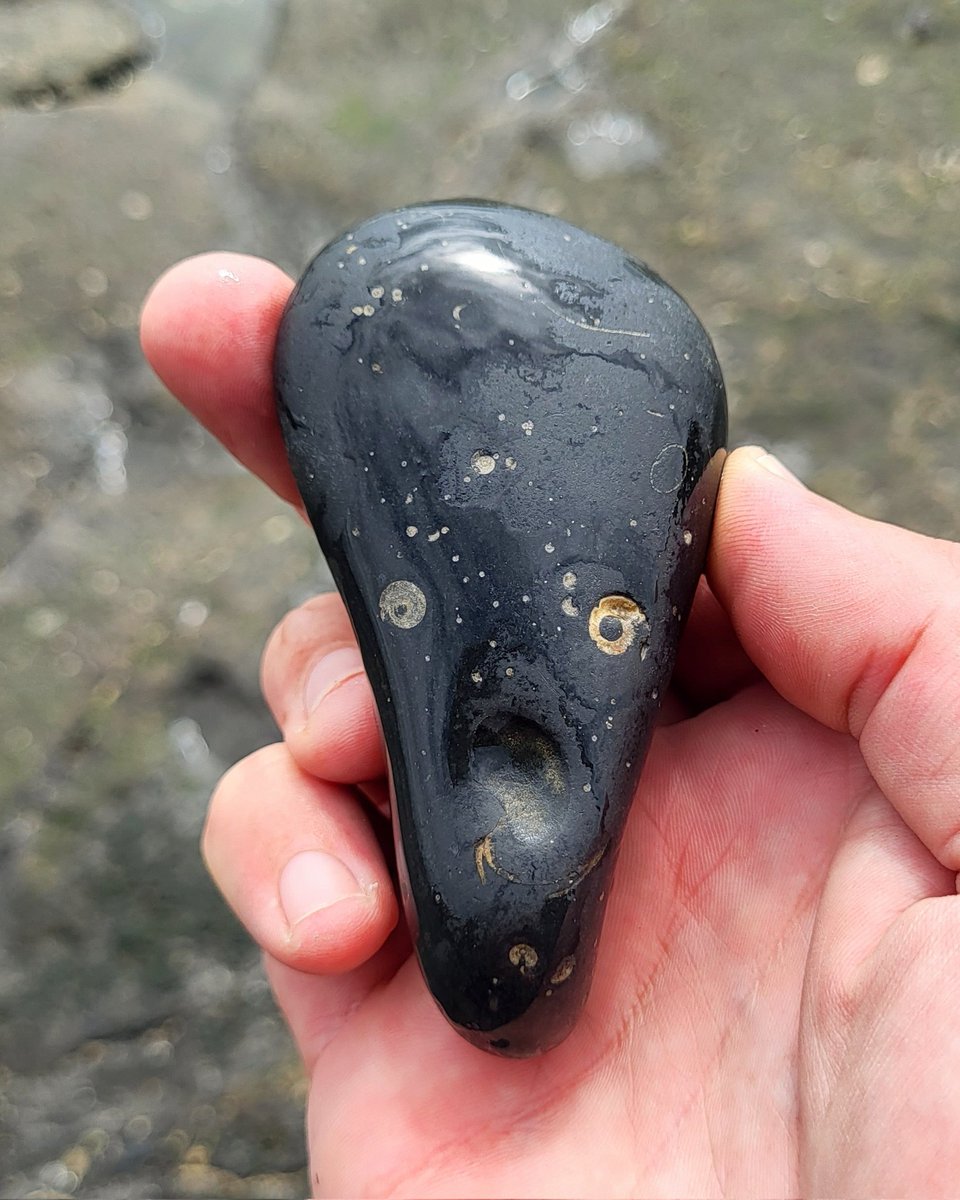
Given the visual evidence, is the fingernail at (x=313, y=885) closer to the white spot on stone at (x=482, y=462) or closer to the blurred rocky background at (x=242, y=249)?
the white spot on stone at (x=482, y=462)

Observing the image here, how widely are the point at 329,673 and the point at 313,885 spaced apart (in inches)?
10.5

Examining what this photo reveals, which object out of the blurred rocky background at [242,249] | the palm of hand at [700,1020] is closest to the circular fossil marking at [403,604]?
the palm of hand at [700,1020]

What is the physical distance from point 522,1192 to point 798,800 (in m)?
0.51

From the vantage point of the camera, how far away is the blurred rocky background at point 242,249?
5.90 ft

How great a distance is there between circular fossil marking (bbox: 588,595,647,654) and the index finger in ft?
1.47

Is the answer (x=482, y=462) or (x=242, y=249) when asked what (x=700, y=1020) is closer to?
(x=482, y=462)

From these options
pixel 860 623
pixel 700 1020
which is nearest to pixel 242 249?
pixel 860 623

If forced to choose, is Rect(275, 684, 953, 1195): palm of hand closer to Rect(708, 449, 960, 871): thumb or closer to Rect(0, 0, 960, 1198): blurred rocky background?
Rect(708, 449, 960, 871): thumb

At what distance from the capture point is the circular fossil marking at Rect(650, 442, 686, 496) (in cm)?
103

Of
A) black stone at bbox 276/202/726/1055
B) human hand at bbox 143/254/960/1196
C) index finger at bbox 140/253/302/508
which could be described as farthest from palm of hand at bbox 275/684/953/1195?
index finger at bbox 140/253/302/508

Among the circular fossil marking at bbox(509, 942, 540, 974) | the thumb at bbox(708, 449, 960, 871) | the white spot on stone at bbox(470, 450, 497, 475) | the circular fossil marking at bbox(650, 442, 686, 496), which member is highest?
the white spot on stone at bbox(470, 450, 497, 475)

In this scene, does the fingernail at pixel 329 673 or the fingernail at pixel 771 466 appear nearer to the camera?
the fingernail at pixel 771 466

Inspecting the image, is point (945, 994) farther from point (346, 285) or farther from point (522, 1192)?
A: point (346, 285)

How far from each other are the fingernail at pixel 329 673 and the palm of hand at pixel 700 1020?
0.36 metres
